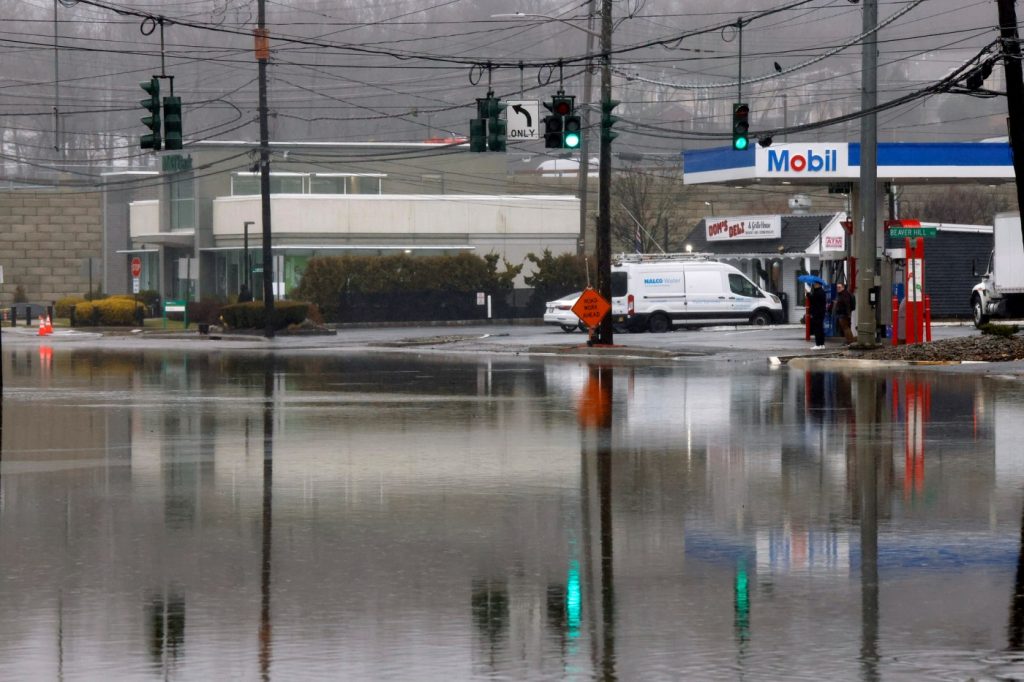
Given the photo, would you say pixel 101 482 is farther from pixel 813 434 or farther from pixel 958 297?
pixel 958 297

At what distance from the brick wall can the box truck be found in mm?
48077

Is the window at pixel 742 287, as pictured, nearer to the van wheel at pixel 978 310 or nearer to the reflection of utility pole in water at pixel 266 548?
the van wheel at pixel 978 310

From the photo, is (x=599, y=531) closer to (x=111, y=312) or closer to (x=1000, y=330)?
(x=1000, y=330)

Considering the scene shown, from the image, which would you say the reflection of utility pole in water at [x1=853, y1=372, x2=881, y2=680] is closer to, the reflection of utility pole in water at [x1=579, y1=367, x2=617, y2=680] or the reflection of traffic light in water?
the reflection of traffic light in water

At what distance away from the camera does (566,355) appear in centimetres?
3838

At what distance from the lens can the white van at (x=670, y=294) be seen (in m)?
50.4

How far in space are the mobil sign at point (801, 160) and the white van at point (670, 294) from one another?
726 centimetres

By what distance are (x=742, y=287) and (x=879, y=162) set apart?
855cm

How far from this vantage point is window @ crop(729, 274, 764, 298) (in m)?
51.4

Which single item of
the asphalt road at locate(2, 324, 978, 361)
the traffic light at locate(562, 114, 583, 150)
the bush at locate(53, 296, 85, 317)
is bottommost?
the asphalt road at locate(2, 324, 978, 361)

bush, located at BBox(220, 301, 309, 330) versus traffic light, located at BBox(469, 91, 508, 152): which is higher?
traffic light, located at BBox(469, 91, 508, 152)

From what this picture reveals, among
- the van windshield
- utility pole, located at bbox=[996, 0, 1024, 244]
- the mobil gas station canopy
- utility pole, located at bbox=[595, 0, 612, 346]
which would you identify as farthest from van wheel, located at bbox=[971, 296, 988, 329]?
utility pole, located at bbox=[996, 0, 1024, 244]

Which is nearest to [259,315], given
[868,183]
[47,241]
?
[868,183]

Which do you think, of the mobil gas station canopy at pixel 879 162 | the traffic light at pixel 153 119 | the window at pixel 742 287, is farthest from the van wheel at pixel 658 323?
the traffic light at pixel 153 119
